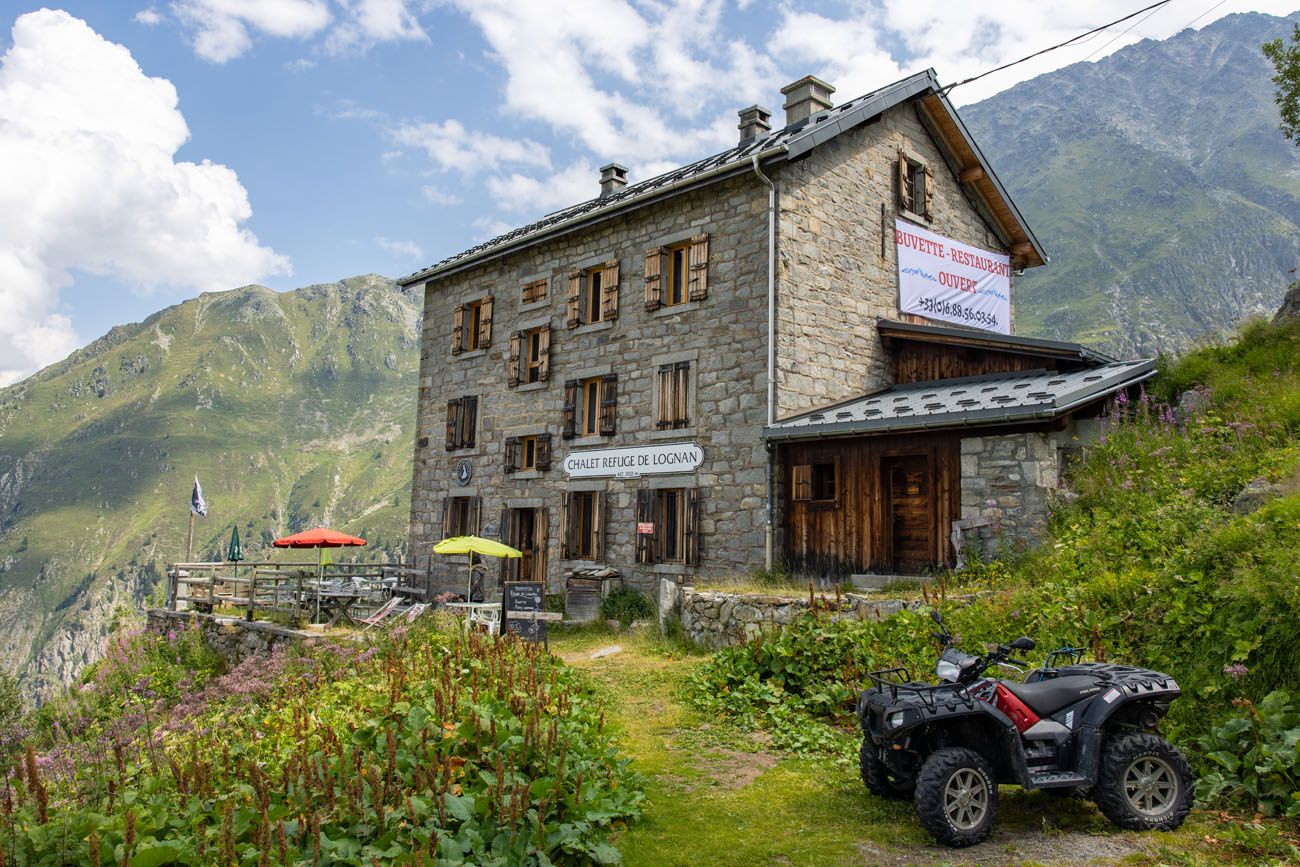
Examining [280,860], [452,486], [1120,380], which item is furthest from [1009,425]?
[452,486]

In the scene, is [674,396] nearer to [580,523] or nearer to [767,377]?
[767,377]

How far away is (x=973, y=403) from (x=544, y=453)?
9112mm

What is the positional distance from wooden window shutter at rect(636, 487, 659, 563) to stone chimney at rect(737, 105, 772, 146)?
26.4ft

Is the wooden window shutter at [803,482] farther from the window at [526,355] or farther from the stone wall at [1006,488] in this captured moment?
the window at [526,355]

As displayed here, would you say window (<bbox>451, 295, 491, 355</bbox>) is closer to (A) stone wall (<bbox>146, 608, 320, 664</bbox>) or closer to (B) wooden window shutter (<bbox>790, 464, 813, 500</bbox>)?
(A) stone wall (<bbox>146, 608, 320, 664</bbox>)

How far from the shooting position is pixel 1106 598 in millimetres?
7641

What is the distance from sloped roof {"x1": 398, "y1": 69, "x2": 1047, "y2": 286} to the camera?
1493 centimetres

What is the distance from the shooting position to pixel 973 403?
40.2ft

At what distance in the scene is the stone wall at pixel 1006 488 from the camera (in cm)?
1134

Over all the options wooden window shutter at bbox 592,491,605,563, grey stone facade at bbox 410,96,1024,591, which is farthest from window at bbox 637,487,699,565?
wooden window shutter at bbox 592,491,605,563

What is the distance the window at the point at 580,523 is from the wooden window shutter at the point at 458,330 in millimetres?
5455

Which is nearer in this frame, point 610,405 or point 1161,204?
point 610,405

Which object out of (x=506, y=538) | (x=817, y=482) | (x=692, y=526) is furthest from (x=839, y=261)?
(x=506, y=538)

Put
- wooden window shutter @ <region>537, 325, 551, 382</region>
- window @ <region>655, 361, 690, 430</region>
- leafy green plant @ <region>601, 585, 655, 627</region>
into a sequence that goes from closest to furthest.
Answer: leafy green plant @ <region>601, 585, 655, 627</region>
window @ <region>655, 361, 690, 430</region>
wooden window shutter @ <region>537, 325, 551, 382</region>
